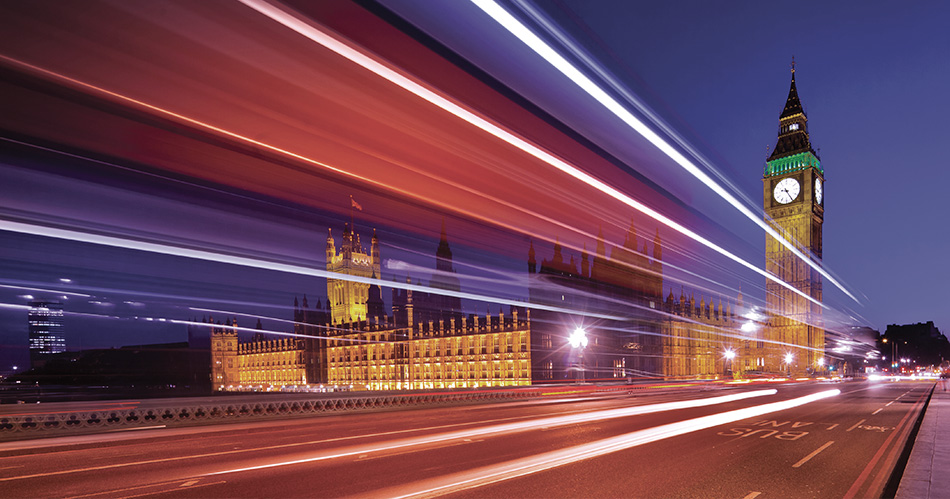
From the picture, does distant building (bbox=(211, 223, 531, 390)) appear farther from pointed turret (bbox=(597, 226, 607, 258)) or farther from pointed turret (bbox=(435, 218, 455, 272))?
pointed turret (bbox=(597, 226, 607, 258))

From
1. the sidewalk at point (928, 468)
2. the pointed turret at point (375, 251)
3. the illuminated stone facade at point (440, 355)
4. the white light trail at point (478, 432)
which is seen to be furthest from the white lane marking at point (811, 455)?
the pointed turret at point (375, 251)

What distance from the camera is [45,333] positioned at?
4819 cm

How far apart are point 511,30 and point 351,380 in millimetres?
104298

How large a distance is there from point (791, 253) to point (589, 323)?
52454 millimetres

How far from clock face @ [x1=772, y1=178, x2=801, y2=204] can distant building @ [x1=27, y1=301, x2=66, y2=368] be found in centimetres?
12534

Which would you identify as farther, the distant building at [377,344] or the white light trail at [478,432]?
the distant building at [377,344]

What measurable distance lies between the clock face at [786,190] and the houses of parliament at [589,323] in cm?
22

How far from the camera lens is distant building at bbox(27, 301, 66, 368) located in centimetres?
4700

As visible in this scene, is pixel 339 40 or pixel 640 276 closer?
pixel 339 40

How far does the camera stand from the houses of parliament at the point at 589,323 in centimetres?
9462

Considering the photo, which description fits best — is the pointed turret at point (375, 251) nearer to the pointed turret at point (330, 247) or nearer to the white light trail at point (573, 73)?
the pointed turret at point (330, 247)

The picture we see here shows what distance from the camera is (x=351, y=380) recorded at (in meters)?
110

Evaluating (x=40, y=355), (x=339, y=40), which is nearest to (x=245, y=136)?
(x=339, y=40)

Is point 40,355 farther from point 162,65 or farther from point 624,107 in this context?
point 624,107
